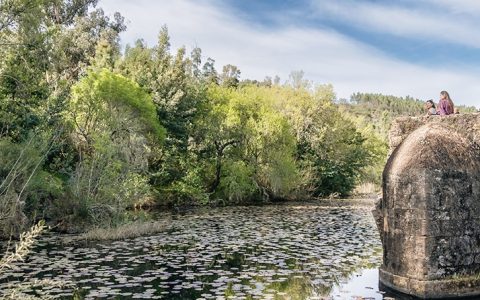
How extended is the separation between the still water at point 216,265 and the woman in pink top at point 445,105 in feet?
12.6

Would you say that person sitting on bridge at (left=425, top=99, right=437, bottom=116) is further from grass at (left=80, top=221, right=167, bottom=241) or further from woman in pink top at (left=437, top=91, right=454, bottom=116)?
grass at (left=80, top=221, right=167, bottom=241)

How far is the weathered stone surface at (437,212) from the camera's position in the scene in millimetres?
8508

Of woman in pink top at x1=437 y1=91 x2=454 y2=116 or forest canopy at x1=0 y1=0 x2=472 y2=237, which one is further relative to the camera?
forest canopy at x1=0 y1=0 x2=472 y2=237

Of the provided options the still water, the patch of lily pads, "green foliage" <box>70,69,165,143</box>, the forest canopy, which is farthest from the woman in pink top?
"green foliage" <box>70,69,165,143</box>

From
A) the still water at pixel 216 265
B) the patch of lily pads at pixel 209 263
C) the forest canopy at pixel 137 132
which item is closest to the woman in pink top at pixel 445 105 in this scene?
the still water at pixel 216 265

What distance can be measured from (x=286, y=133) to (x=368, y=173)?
15.6 metres

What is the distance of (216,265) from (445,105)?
6262mm

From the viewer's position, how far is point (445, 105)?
10312 millimetres

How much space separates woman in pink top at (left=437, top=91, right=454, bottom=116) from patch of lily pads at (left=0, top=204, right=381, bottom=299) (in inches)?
157

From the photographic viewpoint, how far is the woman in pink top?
1030 cm

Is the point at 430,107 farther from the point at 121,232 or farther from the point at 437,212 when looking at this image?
the point at 121,232

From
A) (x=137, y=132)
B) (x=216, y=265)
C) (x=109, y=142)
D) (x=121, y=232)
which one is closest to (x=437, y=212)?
(x=216, y=265)

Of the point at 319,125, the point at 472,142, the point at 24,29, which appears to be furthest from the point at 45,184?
the point at 319,125

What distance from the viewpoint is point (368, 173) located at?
151 feet
